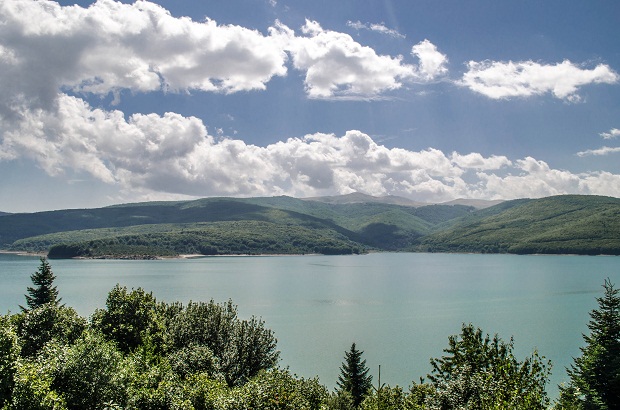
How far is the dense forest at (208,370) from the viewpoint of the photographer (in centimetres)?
1839

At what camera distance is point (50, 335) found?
3155cm

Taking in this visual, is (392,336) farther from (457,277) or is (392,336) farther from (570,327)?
(457,277)

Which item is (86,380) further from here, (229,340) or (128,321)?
(128,321)

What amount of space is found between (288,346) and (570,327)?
167 feet

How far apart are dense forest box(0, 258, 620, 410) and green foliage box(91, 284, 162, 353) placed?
84mm

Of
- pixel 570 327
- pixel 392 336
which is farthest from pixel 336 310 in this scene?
pixel 570 327

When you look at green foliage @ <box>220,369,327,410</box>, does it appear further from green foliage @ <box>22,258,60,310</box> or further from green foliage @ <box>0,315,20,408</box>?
green foliage @ <box>22,258,60,310</box>

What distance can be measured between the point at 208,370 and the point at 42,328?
515 inches

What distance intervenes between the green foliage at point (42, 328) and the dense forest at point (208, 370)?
0.24 ft

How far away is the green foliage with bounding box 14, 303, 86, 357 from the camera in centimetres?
3098

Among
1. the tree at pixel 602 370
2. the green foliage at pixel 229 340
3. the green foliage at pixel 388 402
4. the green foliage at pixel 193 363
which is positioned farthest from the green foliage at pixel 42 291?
the tree at pixel 602 370

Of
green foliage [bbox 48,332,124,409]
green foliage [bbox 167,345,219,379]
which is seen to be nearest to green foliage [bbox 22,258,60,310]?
green foliage [bbox 167,345,219,379]

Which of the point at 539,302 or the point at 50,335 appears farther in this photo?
the point at 539,302

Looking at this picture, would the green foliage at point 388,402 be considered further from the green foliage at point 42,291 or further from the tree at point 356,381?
the green foliage at point 42,291
